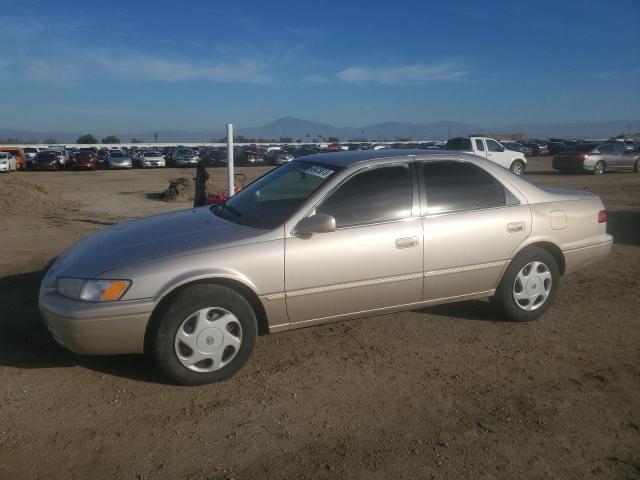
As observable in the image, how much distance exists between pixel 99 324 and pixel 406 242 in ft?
7.39

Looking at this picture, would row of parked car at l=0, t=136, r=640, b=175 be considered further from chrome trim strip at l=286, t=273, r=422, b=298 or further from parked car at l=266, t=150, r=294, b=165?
chrome trim strip at l=286, t=273, r=422, b=298

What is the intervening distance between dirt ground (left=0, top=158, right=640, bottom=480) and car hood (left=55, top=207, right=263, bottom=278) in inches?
31.8

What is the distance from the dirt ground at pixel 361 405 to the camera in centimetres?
A: 287

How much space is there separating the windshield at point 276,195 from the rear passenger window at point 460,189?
2.65ft

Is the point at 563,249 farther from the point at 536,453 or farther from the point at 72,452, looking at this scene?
the point at 72,452

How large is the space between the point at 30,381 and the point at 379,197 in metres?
2.84

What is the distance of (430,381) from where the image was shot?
3.78 m

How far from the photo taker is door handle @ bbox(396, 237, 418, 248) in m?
4.17

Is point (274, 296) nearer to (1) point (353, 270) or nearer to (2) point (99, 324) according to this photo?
(1) point (353, 270)

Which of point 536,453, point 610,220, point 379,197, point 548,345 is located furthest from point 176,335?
point 610,220

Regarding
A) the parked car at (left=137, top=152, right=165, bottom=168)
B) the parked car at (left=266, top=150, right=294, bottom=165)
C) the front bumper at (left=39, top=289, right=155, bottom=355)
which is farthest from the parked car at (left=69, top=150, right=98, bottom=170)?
the front bumper at (left=39, top=289, right=155, bottom=355)

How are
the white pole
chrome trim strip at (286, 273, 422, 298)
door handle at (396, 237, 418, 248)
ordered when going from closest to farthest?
1. chrome trim strip at (286, 273, 422, 298)
2. door handle at (396, 237, 418, 248)
3. the white pole

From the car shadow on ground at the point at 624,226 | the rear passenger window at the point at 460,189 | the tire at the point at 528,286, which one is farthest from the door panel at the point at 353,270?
the car shadow on ground at the point at 624,226

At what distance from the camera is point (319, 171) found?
4445mm
